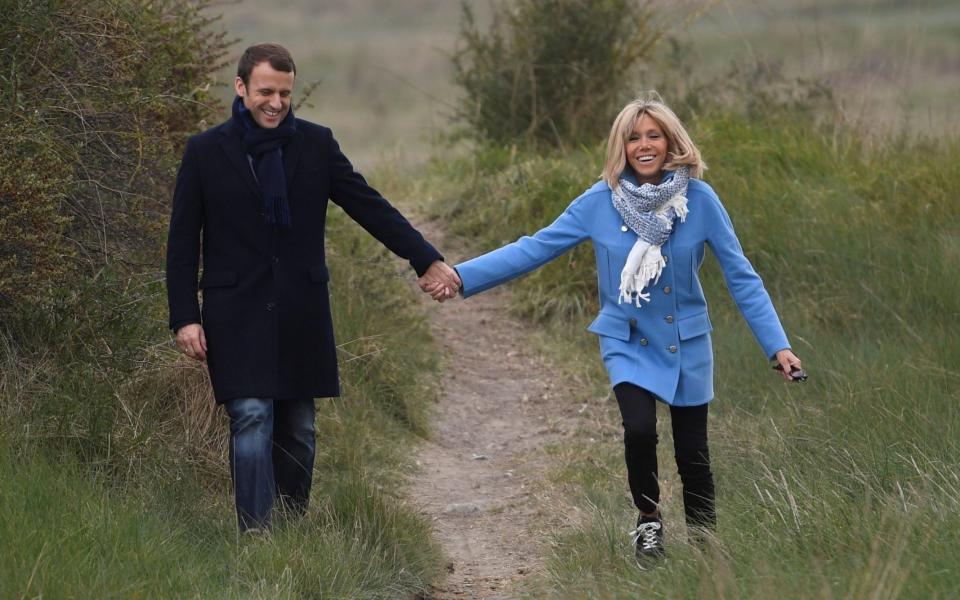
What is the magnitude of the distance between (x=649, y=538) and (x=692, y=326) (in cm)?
78

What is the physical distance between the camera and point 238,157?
5.37 m

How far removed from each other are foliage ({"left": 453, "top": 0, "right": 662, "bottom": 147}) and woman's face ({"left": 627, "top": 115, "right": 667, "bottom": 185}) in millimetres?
6411

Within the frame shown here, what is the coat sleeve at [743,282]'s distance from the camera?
5.34 m

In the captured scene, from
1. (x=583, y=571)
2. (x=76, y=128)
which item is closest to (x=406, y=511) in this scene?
(x=583, y=571)

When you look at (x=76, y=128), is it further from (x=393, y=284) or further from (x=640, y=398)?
(x=393, y=284)

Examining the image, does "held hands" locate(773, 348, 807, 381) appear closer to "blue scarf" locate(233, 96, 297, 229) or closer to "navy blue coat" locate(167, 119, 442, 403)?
"navy blue coat" locate(167, 119, 442, 403)

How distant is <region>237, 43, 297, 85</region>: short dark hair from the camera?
17.3 ft

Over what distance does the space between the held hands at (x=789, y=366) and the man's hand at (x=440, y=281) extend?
1252 mm

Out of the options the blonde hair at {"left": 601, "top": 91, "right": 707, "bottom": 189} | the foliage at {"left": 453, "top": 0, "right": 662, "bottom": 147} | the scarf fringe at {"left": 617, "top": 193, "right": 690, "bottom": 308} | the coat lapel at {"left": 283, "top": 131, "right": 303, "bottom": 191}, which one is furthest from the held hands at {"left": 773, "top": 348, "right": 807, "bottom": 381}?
the foliage at {"left": 453, "top": 0, "right": 662, "bottom": 147}

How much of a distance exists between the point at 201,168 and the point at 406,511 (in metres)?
1.60

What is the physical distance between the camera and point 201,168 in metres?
5.34

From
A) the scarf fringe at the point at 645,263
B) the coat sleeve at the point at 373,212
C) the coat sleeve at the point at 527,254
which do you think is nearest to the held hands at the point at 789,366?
the scarf fringe at the point at 645,263

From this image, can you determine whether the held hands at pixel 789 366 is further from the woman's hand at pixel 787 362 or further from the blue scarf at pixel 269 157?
the blue scarf at pixel 269 157

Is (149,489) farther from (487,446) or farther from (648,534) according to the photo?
(487,446)
